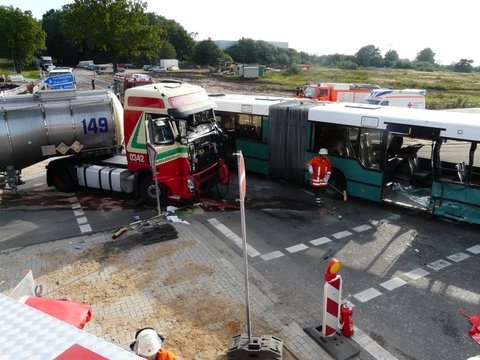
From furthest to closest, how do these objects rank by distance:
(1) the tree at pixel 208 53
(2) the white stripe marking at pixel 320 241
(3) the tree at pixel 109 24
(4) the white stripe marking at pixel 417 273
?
(1) the tree at pixel 208 53
(3) the tree at pixel 109 24
(2) the white stripe marking at pixel 320 241
(4) the white stripe marking at pixel 417 273

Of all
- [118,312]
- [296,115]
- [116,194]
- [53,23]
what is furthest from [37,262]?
[53,23]

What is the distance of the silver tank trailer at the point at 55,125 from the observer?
1205 centimetres

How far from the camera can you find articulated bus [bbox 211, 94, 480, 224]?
9.98m

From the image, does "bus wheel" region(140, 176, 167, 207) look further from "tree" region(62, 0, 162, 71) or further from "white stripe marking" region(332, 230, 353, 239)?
"tree" region(62, 0, 162, 71)

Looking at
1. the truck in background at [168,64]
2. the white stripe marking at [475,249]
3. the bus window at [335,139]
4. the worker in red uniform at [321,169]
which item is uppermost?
the truck in background at [168,64]

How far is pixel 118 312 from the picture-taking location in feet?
23.1

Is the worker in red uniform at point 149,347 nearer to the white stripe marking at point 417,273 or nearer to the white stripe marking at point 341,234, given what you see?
the white stripe marking at point 417,273

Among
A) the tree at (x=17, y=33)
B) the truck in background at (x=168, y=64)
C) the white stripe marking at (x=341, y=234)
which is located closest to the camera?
the white stripe marking at (x=341, y=234)

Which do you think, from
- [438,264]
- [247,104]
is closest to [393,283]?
[438,264]

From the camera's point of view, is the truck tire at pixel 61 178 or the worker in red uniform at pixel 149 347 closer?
the worker in red uniform at pixel 149 347

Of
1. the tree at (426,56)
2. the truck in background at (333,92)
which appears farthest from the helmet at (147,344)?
the tree at (426,56)

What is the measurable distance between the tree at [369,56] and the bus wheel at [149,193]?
105089 mm

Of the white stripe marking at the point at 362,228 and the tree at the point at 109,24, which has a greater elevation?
the tree at the point at 109,24

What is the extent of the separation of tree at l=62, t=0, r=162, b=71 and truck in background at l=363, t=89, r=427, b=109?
29160 mm
